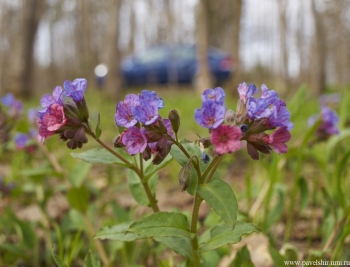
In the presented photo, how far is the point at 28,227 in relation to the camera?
180 centimetres

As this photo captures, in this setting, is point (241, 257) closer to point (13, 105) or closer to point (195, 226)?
point (195, 226)

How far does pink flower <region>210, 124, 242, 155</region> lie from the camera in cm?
87

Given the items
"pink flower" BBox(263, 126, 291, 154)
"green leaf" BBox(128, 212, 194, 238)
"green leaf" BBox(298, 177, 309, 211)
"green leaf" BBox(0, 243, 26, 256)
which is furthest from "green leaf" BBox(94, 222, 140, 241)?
"green leaf" BBox(298, 177, 309, 211)

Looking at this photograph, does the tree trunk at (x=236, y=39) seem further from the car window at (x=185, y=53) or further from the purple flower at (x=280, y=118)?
the purple flower at (x=280, y=118)

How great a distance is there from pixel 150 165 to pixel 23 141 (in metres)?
1.17

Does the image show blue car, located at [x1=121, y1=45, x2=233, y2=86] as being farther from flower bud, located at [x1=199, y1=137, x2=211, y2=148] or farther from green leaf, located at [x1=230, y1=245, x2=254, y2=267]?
flower bud, located at [x1=199, y1=137, x2=211, y2=148]

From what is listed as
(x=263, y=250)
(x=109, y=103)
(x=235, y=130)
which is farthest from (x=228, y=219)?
(x=109, y=103)

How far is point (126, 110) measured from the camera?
979 millimetres

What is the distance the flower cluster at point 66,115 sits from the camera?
39.8 inches

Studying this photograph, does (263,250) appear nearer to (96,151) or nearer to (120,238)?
(120,238)

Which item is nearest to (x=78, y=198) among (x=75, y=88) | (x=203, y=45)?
(x=75, y=88)

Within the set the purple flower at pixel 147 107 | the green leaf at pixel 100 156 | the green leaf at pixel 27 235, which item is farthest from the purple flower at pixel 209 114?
the green leaf at pixel 27 235

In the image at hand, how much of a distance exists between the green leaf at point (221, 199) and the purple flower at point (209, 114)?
0.56ft

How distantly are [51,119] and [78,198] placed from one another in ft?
2.57
